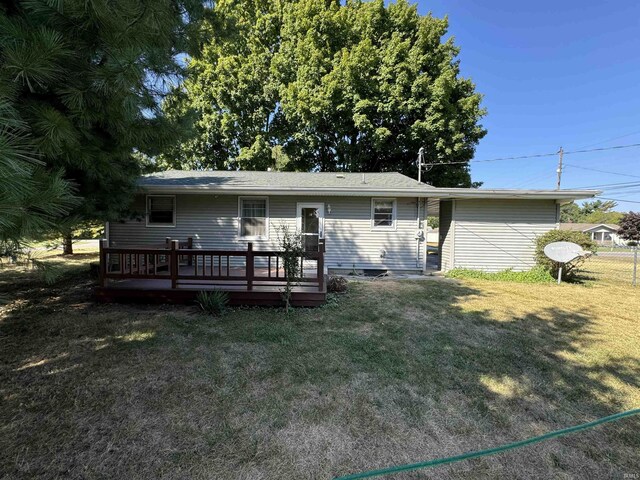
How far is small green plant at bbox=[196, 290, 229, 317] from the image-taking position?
498 centimetres

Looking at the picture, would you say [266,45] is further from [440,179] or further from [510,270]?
[510,270]

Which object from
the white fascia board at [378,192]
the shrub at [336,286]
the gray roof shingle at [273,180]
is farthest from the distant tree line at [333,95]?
the shrub at [336,286]

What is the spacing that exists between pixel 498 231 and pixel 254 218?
24.9 ft

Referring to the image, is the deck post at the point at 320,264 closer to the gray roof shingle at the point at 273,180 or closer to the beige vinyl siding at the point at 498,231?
the gray roof shingle at the point at 273,180

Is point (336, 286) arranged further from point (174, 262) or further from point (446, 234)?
point (446, 234)

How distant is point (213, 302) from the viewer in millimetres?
4969

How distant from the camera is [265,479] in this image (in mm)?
1978

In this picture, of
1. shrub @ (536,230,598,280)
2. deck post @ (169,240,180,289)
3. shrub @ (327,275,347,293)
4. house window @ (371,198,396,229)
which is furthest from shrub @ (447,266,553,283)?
deck post @ (169,240,180,289)

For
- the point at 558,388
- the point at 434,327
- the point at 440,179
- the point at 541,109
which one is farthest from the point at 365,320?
the point at 541,109

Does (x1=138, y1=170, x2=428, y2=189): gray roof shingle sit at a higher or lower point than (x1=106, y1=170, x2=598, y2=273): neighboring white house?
higher

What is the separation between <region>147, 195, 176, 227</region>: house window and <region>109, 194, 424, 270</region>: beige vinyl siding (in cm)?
14

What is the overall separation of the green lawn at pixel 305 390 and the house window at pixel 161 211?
4064 mm

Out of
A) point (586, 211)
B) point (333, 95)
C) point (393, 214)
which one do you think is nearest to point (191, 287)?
point (393, 214)

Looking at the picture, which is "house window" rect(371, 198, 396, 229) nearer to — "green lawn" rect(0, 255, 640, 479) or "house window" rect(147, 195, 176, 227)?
"green lawn" rect(0, 255, 640, 479)
